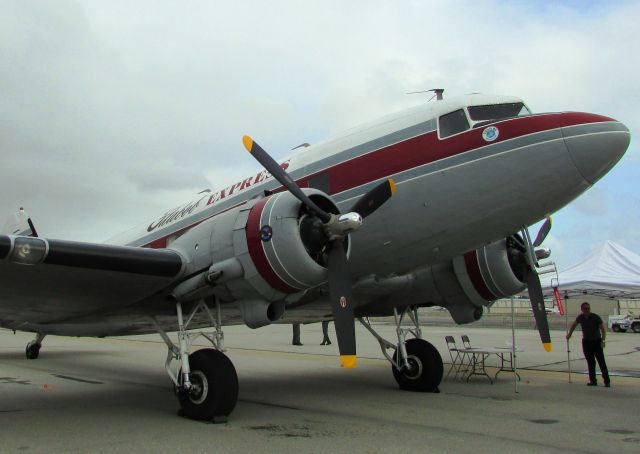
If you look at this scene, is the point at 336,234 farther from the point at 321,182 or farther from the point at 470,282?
the point at 470,282

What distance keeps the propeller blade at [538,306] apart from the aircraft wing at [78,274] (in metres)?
6.23

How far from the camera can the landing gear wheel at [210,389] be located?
7.33 m

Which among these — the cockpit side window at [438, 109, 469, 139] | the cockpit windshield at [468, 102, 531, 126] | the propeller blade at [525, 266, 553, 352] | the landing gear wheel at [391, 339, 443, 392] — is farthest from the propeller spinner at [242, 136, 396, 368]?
the propeller blade at [525, 266, 553, 352]

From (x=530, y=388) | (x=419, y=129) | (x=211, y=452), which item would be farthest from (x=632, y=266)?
(x=211, y=452)

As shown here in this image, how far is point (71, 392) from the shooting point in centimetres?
1039

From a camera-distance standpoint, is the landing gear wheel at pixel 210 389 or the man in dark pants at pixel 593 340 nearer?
the landing gear wheel at pixel 210 389

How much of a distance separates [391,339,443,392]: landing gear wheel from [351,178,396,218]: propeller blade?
4200 mm

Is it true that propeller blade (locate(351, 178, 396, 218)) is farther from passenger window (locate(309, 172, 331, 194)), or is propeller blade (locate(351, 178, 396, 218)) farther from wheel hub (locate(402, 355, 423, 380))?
wheel hub (locate(402, 355, 423, 380))

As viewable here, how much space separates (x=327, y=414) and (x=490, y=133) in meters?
4.41

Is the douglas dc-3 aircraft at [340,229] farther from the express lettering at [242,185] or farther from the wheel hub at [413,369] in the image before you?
the wheel hub at [413,369]

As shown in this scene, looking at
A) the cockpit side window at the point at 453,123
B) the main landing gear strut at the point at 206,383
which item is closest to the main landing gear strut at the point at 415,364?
the main landing gear strut at the point at 206,383

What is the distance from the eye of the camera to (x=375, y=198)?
7195 millimetres

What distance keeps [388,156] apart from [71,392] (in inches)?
284

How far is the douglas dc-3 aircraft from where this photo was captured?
6.86m
